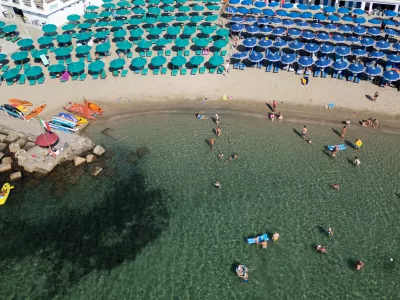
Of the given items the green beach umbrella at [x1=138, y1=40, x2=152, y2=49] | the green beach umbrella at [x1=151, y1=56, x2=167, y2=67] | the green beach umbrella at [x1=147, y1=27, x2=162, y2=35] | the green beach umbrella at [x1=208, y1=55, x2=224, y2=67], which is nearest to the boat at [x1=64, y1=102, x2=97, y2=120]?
the green beach umbrella at [x1=151, y1=56, x2=167, y2=67]

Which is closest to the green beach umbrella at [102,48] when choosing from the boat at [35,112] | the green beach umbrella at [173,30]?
the green beach umbrella at [173,30]

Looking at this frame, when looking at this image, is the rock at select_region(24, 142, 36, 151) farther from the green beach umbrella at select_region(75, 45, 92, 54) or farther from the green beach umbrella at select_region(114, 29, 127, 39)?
the green beach umbrella at select_region(114, 29, 127, 39)

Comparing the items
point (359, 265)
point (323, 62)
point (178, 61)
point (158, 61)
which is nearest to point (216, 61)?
point (178, 61)

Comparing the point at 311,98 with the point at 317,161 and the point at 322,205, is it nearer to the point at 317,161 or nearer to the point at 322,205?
the point at 317,161

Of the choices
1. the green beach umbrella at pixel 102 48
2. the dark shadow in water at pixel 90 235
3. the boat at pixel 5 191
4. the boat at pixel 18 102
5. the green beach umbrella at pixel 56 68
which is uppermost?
the green beach umbrella at pixel 102 48

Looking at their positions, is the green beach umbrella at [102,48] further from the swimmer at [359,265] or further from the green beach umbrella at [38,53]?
the swimmer at [359,265]

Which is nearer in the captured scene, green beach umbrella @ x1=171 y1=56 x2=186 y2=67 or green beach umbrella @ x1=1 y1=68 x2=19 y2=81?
green beach umbrella @ x1=1 y1=68 x2=19 y2=81

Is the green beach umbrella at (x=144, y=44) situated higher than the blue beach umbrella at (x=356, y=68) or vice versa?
the green beach umbrella at (x=144, y=44)
